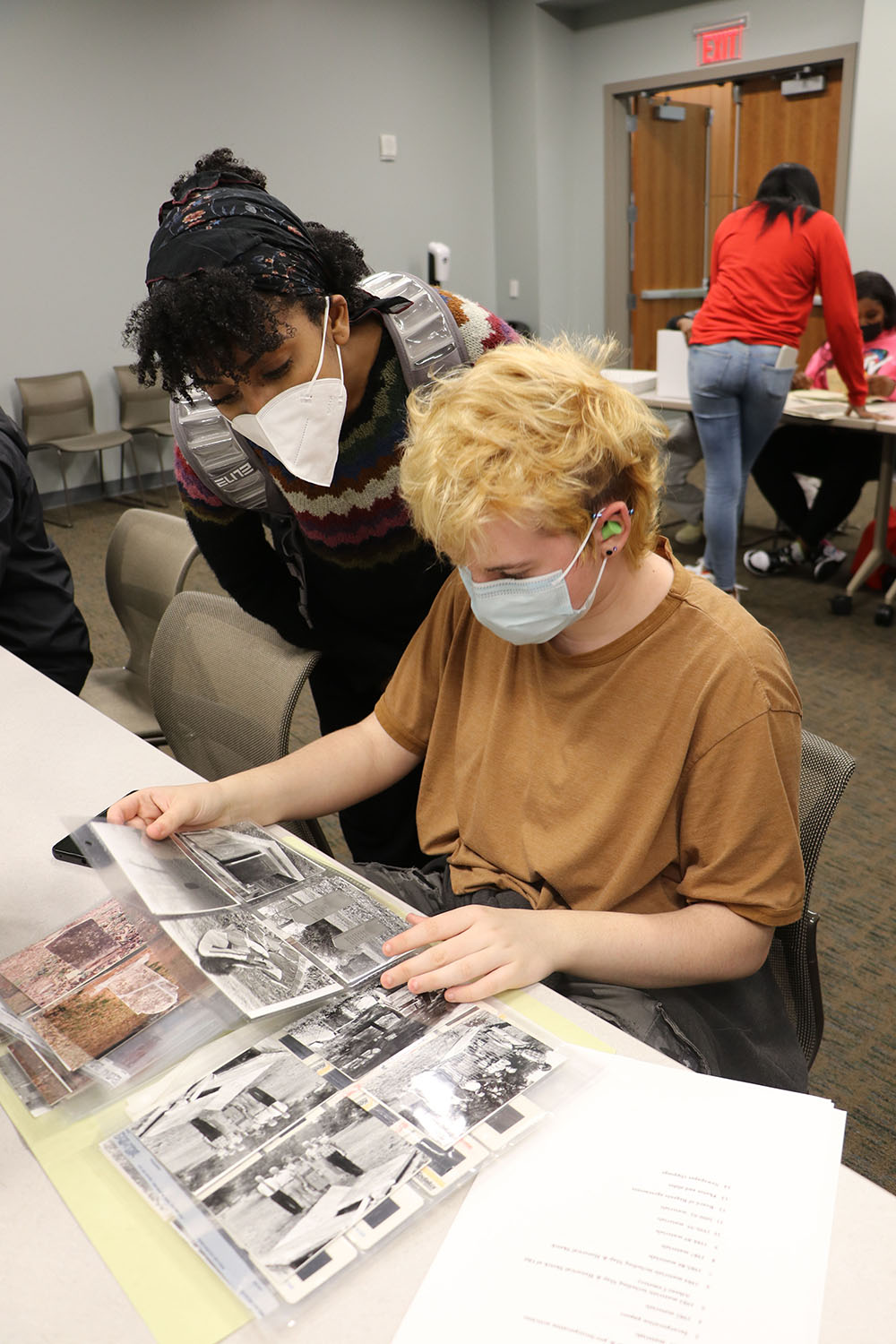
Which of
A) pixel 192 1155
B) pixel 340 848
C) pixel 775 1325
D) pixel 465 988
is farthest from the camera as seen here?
pixel 340 848

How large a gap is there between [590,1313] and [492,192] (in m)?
7.78

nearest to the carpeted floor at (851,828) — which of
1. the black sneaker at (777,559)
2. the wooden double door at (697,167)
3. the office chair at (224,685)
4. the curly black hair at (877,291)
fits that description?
the black sneaker at (777,559)

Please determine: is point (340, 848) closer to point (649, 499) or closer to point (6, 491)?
point (6, 491)

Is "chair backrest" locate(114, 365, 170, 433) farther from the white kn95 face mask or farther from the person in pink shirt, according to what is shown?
the white kn95 face mask

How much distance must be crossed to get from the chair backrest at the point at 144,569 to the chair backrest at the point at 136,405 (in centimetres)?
382

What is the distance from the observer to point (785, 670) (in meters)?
1.03

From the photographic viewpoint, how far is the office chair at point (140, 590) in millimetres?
2105

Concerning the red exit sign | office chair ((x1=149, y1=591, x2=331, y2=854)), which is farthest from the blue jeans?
the red exit sign

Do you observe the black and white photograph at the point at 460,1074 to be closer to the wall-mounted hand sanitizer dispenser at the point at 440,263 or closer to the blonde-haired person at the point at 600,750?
the blonde-haired person at the point at 600,750

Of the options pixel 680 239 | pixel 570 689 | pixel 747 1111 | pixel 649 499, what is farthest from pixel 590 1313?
pixel 680 239

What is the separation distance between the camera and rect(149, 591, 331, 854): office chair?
158 cm

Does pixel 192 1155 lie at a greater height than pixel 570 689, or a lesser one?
lesser

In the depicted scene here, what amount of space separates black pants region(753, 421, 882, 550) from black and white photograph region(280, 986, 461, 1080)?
3681 mm

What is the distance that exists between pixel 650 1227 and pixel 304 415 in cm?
98
